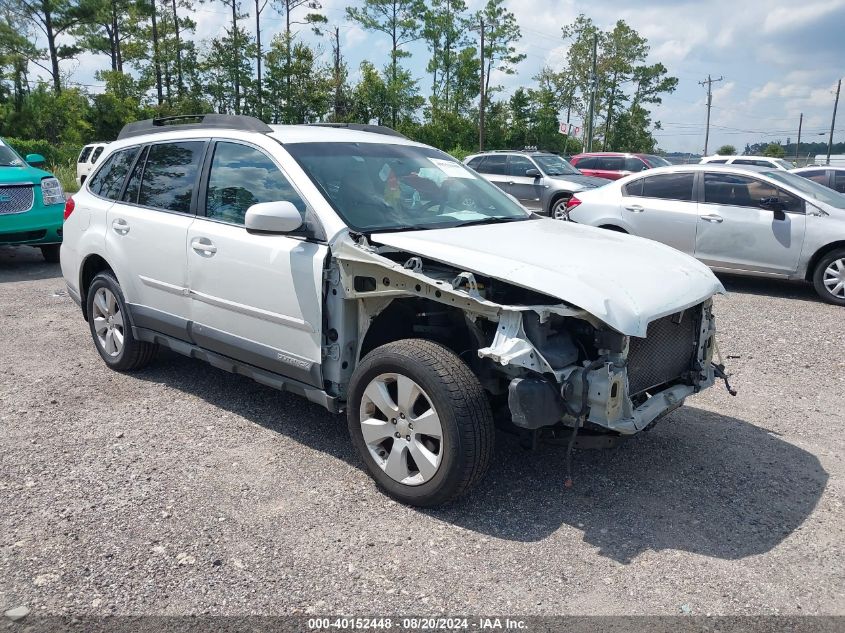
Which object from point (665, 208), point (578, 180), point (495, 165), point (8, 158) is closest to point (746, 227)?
point (665, 208)

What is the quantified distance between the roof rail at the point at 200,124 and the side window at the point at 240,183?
17 centimetres

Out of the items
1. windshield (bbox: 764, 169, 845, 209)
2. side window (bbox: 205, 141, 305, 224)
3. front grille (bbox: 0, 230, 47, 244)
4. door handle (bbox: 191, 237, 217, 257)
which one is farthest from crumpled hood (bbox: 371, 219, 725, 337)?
front grille (bbox: 0, 230, 47, 244)

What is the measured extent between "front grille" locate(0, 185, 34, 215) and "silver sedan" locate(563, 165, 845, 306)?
782 centimetres

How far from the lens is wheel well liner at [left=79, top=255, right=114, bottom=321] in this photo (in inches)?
218

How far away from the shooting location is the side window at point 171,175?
473 cm

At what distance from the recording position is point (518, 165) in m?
17.0

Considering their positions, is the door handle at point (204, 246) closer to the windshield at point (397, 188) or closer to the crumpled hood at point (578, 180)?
the windshield at point (397, 188)

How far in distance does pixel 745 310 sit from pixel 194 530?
669cm

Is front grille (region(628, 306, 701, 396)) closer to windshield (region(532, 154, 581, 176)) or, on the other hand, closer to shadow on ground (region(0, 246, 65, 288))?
shadow on ground (region(0, 246, 65, 288))

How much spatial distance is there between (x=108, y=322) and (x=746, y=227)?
7206 mm

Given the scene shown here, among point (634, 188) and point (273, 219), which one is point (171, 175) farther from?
point (634, 188)

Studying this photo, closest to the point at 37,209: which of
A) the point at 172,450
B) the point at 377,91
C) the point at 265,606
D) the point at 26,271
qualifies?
the point at 26,271

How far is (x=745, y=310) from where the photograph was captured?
7988 mm

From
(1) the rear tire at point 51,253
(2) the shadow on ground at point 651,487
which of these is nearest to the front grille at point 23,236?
(1) the rear tire at point 51,253
